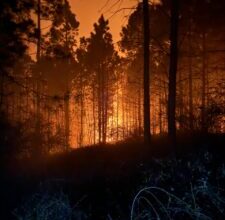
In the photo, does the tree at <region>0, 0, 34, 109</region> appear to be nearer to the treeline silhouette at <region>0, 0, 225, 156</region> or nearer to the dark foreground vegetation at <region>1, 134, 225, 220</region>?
the treeline silhouette at <region>0, 0, 225, 156</region>

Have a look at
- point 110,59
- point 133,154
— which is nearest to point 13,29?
point 133,154

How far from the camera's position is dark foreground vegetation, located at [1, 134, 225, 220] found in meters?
7.73

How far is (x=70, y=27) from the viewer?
4275 centimetres

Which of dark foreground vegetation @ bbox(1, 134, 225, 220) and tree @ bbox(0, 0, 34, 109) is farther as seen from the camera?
tree @ bbox(0, 0, 34, 109)

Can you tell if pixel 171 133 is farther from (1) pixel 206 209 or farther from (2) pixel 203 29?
(2) pixel 203 29

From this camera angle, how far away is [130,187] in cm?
1093

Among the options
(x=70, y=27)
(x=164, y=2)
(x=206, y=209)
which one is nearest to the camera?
(x=206, y=209)

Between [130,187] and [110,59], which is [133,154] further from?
[110,59]

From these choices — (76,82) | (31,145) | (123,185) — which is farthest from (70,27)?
(123,185)

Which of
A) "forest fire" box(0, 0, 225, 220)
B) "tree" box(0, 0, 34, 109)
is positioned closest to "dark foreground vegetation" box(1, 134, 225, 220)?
"forest fire" box(0, 0, 225, 220)

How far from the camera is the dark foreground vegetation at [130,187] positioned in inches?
304

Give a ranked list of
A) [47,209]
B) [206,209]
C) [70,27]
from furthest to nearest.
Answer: [70,27]
[47,209]
[206,209]

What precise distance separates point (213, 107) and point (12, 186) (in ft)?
31.5

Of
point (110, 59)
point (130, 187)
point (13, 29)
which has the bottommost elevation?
point (130, 187)
